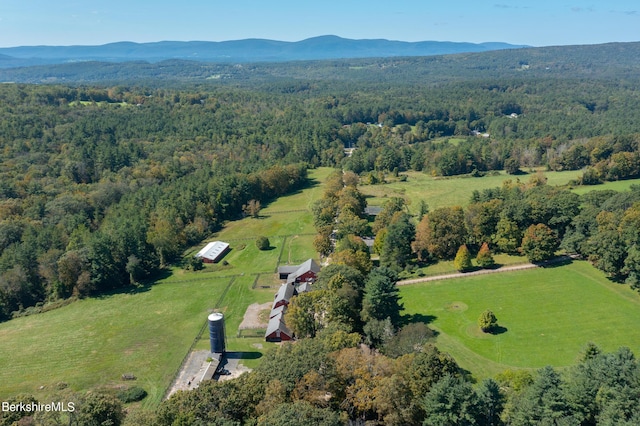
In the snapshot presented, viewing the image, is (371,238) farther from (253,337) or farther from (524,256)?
(253,337)

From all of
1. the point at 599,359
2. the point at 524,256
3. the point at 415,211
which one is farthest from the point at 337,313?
the point at 415,211

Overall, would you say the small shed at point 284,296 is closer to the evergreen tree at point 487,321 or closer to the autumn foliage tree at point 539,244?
the evergreen tree at point 487,321

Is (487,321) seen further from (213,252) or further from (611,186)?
(611,186)

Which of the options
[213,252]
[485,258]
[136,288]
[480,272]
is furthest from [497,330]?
[136,288]

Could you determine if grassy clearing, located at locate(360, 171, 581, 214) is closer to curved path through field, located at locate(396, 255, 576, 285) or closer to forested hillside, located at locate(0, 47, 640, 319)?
forested hillside, located at locate(0, 47, 640, 319)

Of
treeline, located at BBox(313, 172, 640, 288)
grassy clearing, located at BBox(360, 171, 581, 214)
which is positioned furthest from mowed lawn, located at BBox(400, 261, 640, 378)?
grassy clearing, located at BBox(360, 171, 581, 214)

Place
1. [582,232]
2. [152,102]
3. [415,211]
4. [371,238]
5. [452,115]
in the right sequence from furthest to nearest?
1. [452,115]
2. [152,102]
3. [415,211]
4. [371,238]
5. [582,232]
